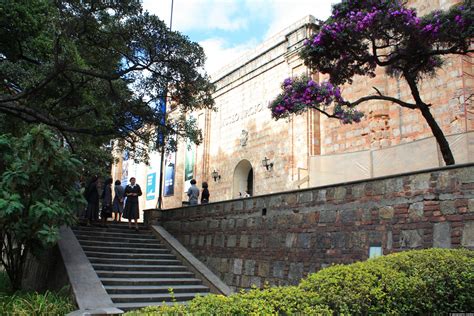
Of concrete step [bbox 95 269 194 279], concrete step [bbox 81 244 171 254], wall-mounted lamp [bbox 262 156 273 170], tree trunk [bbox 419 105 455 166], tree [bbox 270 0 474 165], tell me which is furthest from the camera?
wall-mounted lamp [bbox 262 156 273 170]

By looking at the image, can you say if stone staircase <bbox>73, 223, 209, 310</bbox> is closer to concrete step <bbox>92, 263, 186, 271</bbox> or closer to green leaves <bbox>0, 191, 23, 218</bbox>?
concrete step <bbox>92, 263, 186, 271</bbox>

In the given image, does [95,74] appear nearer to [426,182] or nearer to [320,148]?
[426,182]

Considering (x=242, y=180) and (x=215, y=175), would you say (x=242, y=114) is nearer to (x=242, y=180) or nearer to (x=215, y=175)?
(x=242, y=180)

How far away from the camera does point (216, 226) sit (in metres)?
9.95

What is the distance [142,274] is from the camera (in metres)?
8.91

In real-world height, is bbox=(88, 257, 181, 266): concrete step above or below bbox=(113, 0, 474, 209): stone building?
below

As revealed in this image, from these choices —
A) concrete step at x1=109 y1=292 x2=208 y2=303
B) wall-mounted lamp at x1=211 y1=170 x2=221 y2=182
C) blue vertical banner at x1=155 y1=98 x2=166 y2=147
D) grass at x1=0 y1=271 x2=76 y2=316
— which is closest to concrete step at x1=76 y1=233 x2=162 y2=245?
blue vertical banner at x1=155 y1=98 x2=166 y2=147

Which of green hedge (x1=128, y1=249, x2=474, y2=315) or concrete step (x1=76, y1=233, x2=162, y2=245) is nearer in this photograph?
green hedge (x1=128, y1=249, x2=474, y2=315)

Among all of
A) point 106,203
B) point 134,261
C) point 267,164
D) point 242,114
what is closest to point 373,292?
point 134,261

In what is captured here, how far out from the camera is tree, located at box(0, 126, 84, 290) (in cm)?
654

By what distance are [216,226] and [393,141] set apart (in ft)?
19.3

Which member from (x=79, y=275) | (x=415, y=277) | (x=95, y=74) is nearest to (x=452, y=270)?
(x=415, y=277)

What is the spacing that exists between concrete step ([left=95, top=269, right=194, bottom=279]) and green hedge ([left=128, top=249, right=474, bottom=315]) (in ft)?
18.1

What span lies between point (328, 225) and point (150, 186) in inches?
760
